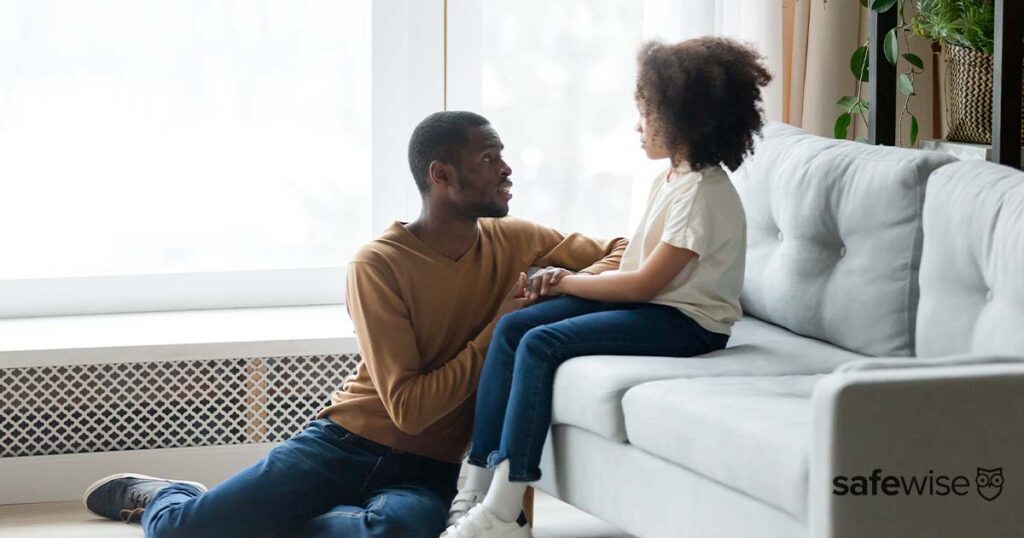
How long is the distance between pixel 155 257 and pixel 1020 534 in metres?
2.25

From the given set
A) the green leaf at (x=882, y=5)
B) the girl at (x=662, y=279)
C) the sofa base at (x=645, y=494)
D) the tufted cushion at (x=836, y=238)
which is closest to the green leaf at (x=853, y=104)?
the green leaf at (x=882, y=5)

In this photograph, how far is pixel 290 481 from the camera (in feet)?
7.69

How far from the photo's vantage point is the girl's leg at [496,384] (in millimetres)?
2240

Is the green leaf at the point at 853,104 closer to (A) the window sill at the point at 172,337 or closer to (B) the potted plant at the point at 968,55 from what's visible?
(B) the potted plant at the point at 968,55

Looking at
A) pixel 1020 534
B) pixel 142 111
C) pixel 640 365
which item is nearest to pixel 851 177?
pixel 640 365

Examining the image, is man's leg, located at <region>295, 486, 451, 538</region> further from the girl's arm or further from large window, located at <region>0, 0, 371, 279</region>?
large window, located at <region>0, 0, 371, 279</region>

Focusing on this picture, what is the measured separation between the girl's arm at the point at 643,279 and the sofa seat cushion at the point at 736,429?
0.74 ft

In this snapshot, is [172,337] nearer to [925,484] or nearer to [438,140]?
[438,140]

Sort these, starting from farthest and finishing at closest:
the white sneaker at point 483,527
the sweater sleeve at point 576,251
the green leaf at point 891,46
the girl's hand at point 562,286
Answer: the green leaf at point 891,46 → the sweater sleeve at point 576,251 → the girl's hand at point 562,286 → the white sneaker at point 483,527

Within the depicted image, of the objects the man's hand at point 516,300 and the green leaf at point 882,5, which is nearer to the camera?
the man's hand at point 516,300

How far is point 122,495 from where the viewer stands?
267cm

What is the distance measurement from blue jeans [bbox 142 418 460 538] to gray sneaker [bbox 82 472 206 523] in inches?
7.5

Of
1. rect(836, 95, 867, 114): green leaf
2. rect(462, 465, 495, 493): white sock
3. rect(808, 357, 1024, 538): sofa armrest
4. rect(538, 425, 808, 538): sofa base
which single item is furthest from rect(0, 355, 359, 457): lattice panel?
rect(808, 357, 1024, 538): sofa armrest

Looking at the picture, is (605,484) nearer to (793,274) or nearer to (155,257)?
(793,274)
